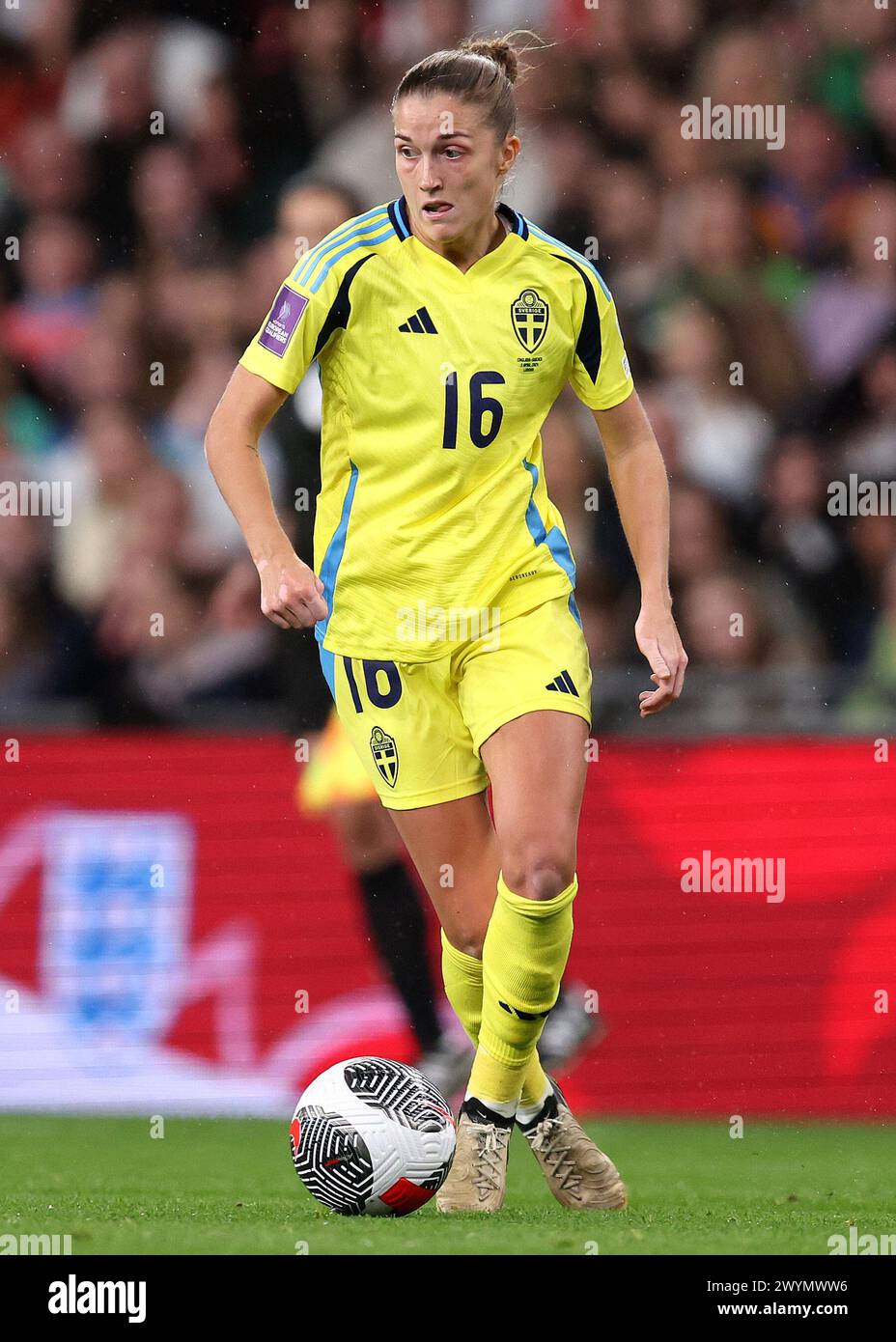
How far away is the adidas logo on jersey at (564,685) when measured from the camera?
4.14 meters

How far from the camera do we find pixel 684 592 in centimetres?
713

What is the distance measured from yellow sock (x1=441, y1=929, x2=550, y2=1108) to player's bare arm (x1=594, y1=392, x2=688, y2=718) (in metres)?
0.71

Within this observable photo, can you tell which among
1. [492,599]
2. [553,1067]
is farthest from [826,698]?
[492,599]

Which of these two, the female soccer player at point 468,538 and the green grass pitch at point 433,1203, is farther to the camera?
the female soccer player at point 468,538

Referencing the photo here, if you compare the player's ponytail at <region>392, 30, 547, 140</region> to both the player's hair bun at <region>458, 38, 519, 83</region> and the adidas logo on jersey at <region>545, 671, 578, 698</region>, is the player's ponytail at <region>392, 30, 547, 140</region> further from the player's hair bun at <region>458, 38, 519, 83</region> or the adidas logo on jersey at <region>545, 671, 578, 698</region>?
the adidas logo on jersey at <region>545, 671, 578, 698</region>

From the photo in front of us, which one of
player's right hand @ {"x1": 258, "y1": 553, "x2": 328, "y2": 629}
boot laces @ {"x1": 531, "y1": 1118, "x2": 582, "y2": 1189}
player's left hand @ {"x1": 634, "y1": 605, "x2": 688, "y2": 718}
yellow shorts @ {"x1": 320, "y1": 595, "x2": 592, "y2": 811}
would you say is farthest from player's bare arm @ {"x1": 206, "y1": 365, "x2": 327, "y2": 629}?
boot laces @ {"x1": 531, "y1": 1118, "x2": 582, "y2": 1189}

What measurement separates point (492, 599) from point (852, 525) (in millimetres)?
3276

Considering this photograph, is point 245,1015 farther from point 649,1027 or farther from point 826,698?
point 826,698

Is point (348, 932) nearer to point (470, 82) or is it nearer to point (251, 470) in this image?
point (251, 470)

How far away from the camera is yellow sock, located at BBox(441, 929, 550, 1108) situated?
172 inches

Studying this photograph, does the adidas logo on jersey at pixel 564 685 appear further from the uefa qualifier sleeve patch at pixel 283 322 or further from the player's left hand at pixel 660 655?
the uefa qualifier sleeve patch at pixel 283 322

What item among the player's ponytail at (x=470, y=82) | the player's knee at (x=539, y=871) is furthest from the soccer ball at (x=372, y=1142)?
the player's ponytail at (x=470, y=82)

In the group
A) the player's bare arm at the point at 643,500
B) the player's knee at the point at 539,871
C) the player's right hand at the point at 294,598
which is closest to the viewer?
the player's right hand at the point at 294,598

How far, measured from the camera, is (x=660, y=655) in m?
4.20
